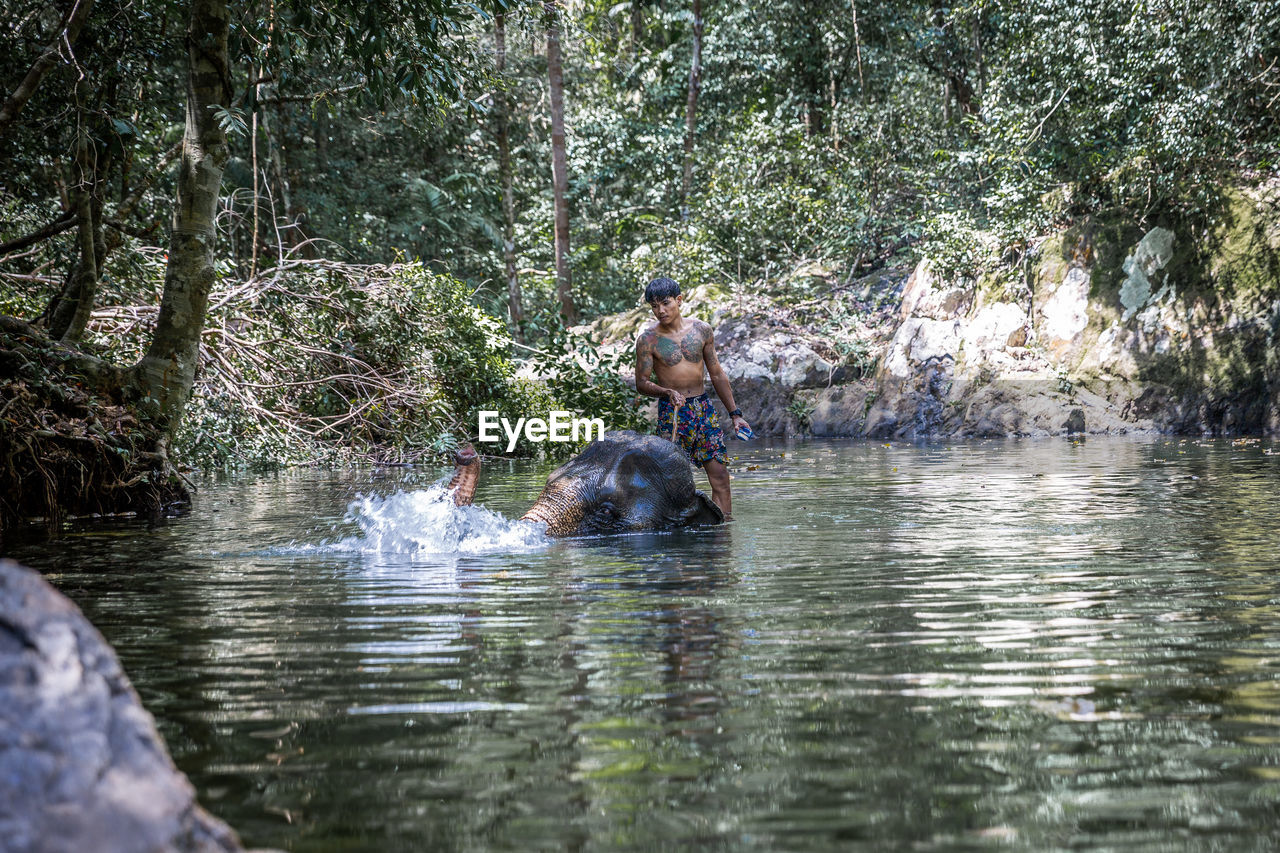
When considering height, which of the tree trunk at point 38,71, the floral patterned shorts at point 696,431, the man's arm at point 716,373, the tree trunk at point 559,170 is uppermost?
the tree trunk at point 559,170

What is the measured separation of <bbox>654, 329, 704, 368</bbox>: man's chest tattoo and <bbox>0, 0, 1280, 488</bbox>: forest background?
2902 mm

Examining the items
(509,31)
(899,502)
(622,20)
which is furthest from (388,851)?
(622,20)

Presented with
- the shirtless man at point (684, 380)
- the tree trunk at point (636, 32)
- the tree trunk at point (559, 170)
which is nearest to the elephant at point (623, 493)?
the shirtless man at point (684, 380)

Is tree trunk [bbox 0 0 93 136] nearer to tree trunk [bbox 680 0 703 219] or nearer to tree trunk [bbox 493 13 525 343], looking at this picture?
tree trunk [bbox 493 13 525 343]

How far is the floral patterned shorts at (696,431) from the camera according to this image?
9.07 m

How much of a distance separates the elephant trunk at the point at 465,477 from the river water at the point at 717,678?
148 mm

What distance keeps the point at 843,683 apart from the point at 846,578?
7.04 feet

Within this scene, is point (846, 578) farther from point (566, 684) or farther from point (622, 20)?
point (622, 20)

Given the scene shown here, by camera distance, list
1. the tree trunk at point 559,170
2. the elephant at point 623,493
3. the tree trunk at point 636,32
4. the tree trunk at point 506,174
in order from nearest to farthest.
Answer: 1. the elephant at point 623,493
2. the tree trunk at point 559,170
3. the tree trunk at point 506,174
4. the tree trunk at point 636,32

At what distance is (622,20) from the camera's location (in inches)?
1426

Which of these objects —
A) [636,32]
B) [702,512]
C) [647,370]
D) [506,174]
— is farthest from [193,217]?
[636,32]

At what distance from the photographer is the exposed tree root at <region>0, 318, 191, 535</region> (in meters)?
8.82

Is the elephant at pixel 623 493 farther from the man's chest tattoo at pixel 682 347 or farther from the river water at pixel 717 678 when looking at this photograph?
the man's chest tattoo at pixel 682 347

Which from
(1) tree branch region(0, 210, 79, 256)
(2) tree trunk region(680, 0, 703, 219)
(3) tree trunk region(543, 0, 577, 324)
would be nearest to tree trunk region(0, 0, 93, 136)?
(1) tree branch region(0, 210, 79, 256)
